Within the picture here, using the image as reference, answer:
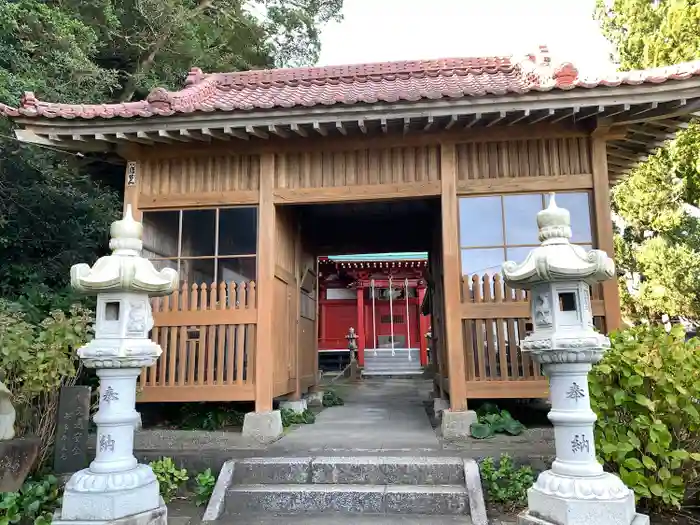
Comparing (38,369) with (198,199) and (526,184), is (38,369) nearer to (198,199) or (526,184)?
(198,199)

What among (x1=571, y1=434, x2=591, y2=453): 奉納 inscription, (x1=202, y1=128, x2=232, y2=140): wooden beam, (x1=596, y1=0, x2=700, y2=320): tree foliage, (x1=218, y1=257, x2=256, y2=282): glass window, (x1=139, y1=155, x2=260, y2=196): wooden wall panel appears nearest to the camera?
(x1=571, y1=434, x2=591, y2=453): 奉納 inscription

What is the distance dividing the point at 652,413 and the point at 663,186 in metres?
9.24

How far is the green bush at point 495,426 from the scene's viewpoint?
534 centimetres

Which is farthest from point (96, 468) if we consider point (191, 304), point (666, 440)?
point (666, 440)

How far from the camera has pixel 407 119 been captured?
18.0 feet

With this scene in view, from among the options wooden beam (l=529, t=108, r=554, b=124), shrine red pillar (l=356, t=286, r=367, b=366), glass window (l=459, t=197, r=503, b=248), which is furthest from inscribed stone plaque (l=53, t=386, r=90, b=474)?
shrine red pillar (l=356, t=286, r=367, b=366)

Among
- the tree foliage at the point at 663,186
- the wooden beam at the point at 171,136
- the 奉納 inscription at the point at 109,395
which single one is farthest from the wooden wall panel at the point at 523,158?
the tree foliage at the point at 663,186

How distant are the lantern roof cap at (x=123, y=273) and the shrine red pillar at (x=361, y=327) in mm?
14601

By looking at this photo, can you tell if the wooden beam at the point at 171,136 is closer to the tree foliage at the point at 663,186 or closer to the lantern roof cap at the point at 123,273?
the lantern roof cap at the point at 123,273

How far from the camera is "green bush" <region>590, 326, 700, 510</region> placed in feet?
12.0

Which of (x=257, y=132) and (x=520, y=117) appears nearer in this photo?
(x=520, y=117)

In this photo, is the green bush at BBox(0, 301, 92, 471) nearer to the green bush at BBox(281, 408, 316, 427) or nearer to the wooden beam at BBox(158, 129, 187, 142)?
the wooden beam at BBox(158, 129, 187, 142)

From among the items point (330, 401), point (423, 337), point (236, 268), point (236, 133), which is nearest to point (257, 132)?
point (236, 133)

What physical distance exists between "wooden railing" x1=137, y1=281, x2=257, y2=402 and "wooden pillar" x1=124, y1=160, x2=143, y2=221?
126 centimetres
